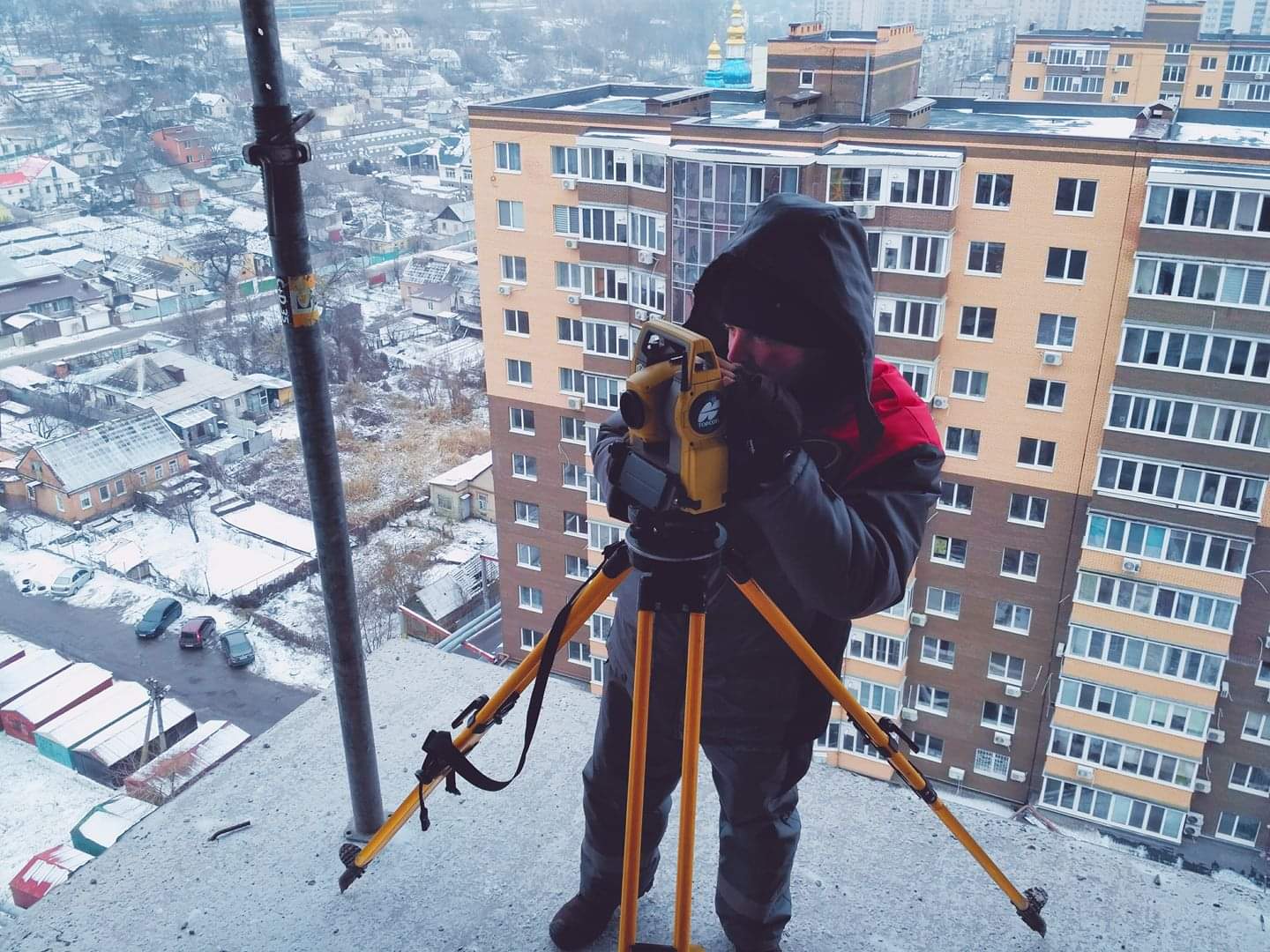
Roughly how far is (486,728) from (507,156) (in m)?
8.79

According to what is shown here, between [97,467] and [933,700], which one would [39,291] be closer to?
[97,467]

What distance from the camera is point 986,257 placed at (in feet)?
25.8

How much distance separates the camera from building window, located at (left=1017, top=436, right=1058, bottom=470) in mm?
8188

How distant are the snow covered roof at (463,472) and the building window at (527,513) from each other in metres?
5.42

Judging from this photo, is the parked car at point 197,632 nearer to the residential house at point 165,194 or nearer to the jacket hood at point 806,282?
the jacket hood at point 806,282

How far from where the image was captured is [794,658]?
1.68 meters

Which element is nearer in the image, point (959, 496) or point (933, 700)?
point (959, 496)

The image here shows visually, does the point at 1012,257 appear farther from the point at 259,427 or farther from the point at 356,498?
the point at 259,427

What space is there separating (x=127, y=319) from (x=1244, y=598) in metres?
21.1

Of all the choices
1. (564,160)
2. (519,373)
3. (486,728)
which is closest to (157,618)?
(519,373)

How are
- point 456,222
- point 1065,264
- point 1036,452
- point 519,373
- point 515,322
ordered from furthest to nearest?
point 456,222 → point 519,373 → point 515,322 → point 1036,452 → point 1065,264

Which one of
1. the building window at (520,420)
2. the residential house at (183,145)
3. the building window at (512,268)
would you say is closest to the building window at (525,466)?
the building window at (520,420)

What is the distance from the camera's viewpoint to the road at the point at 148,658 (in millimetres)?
12109

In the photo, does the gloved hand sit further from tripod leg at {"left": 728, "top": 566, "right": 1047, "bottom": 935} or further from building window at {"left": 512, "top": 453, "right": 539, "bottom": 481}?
building window at {"left": 512, "top": 453, "right": 539, "bottom": 481}
